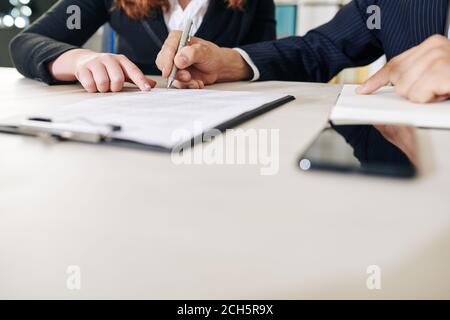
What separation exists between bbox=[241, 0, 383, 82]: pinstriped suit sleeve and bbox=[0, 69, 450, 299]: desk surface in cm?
70

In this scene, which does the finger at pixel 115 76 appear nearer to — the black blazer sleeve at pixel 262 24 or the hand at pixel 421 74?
the hand at pixel 421 74

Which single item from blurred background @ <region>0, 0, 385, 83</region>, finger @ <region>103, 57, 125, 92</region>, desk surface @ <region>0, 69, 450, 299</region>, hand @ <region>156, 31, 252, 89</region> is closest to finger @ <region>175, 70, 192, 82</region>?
hand @ <region>156, 31, 252, 89</region>

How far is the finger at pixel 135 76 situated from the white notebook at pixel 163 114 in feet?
0.23

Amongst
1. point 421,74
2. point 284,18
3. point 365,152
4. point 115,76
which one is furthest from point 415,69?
point 284,18

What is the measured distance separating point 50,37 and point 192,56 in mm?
471

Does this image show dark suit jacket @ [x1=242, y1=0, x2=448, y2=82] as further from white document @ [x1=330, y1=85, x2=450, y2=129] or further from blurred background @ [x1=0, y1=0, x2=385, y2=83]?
blurred background @ [x1=0, y1=0, x2=385, y2=83]

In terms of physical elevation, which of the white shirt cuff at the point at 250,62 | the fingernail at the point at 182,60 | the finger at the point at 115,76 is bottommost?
the finger at the point at 115,76

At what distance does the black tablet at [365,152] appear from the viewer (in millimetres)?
289

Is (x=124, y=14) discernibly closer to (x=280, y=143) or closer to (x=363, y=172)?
(x=280, y=143)

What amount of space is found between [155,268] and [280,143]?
0.21 metres

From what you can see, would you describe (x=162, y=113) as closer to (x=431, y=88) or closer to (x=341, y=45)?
(x=431, y=88)

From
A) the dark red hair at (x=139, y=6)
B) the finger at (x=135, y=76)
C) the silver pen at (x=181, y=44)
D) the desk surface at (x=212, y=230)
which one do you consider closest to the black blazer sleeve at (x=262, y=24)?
the dark red hair at (x=139, y=6)

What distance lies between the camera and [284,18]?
213 centimetres

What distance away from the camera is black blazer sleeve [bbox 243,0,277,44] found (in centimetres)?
137
